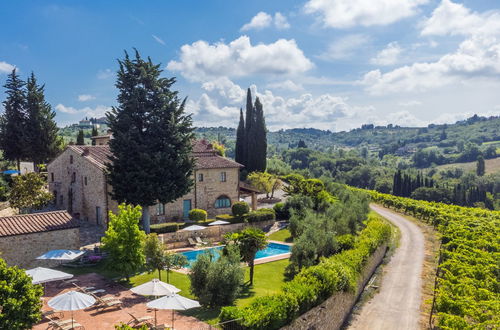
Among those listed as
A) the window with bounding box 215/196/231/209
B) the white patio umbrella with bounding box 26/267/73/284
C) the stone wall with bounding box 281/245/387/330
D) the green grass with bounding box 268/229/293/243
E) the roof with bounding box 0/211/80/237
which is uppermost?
the roof with bounding box 0/211/80/237

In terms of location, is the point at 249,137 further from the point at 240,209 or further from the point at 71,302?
the point at 71,302

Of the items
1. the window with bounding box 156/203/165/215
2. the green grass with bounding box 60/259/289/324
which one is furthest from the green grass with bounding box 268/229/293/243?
the window with bounding box 156/203/165/215

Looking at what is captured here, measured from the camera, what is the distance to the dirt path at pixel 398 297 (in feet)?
71.4

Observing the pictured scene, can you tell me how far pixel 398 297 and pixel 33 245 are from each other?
2404 centimetres

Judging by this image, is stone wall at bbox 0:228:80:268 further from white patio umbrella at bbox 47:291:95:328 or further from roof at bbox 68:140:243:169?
white patio umbrella at bbox 47:291:95:328

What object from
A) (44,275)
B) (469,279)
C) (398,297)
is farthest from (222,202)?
(469,279)

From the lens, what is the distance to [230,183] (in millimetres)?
42375

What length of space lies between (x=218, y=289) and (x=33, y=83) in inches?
1692

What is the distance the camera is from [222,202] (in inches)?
Result: 1650

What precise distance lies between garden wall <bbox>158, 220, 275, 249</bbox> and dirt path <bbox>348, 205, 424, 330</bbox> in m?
13.8

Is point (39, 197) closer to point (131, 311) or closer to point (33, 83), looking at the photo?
point (33, 83)

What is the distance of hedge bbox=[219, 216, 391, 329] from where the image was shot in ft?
47.6

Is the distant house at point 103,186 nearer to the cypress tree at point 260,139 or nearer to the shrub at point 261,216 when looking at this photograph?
the shrub at point 261,216

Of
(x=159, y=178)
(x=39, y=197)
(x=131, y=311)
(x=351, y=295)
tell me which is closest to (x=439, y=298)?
(x=351, y=295)
